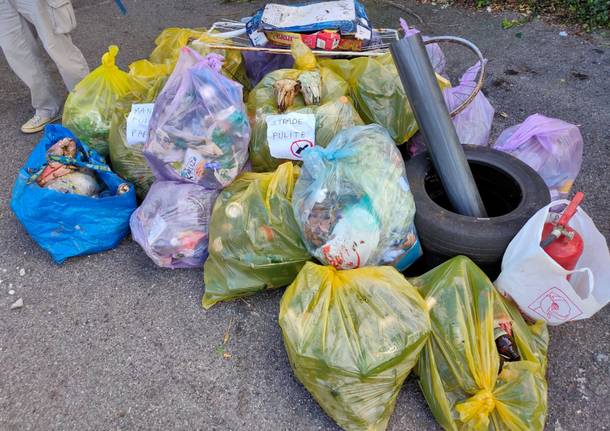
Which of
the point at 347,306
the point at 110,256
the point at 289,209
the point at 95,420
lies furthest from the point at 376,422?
the point at 110,256

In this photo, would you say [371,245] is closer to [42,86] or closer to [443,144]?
[443,144]

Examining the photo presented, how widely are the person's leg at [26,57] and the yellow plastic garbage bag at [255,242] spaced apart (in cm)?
203

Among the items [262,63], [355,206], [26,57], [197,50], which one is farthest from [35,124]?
[355,206]

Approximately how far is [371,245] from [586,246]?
2.64 feet

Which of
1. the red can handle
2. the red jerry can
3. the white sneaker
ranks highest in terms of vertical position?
the red can handle

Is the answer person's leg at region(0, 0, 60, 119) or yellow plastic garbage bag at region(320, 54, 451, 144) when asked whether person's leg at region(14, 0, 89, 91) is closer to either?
person's leg at region(0, 0, 60, 119)

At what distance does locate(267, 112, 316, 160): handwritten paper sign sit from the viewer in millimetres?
2361

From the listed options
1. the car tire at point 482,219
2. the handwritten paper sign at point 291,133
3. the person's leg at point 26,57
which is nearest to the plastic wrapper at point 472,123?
the car tire at point 482,219

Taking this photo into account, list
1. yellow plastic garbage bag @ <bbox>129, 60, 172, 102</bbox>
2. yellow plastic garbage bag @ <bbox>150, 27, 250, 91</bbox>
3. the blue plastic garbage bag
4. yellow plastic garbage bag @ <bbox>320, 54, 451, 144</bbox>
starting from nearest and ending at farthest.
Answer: the blue plastic garbage bag < yellow plastic garbage bag @ <bbox>320, 54, 451, 144</bbox> < yellow plastic garbage bag @ <bbox>129, 60, 172, 102</bbox> < yellow plastic garbage bag @ <bbox>150, 27, 250, 91</bbox>

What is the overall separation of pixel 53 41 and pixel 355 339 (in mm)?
2769

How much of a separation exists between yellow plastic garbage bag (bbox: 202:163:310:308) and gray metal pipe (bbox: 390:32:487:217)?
2.07 ft

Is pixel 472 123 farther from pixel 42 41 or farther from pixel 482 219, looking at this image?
pixel 42 41

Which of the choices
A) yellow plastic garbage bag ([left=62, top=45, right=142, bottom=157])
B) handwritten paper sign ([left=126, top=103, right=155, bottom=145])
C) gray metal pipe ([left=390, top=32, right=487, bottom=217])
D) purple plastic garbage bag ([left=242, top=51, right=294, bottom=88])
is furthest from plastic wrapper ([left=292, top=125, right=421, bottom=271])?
yellow plastic garbage bag ([left=62, top=45, right=142, bottom=157])

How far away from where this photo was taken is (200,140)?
2.27 m
